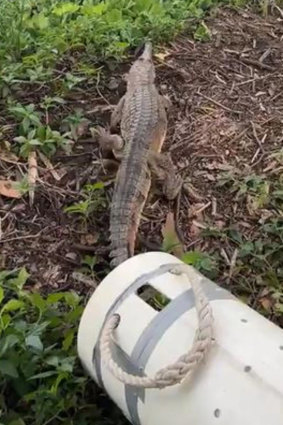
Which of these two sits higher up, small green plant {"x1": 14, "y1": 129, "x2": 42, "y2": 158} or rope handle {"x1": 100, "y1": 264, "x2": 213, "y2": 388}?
rope handle {"x1": 100, "y1": 264, "x2": 213, "y2": 388}

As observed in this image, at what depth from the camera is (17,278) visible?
3.16 metres

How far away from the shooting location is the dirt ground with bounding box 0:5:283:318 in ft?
11.2

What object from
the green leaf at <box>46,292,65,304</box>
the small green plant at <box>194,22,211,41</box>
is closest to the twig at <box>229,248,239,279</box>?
the green leaf at <box>46,292,65,304</box>

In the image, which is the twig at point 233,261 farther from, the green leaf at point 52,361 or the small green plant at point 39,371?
the green leaf at point 52,361

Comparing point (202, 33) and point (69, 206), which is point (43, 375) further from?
point (202, 33)

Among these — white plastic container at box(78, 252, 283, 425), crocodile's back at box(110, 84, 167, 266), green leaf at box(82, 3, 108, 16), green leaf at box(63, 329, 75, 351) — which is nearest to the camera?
white plastic container at box(78, 252, 283, 425)

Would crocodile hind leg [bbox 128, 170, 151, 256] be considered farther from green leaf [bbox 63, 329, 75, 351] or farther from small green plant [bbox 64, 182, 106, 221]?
green leaf [bbox 63, 329, 75, 351]

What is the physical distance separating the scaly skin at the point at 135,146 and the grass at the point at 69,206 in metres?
0.11

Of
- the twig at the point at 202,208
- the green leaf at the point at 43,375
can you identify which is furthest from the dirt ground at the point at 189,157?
the green leaf at the point at 43,375

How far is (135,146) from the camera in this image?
150 inches

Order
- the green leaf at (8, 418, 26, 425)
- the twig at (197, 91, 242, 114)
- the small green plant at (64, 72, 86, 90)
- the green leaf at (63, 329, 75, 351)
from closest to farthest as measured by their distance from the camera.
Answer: the green leaf at (8, 418, 26, 425), the green leaf at (63, 329, 75, 351), the small green plant at (64, 72, 86, 90), the twig at (197, 91, 242, 114)

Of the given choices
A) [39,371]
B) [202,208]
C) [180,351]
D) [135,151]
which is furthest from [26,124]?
[180,351]

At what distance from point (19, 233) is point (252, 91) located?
155cm

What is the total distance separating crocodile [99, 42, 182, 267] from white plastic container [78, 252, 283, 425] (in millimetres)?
647
